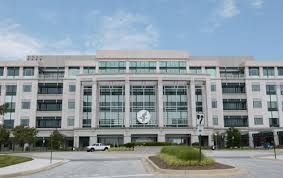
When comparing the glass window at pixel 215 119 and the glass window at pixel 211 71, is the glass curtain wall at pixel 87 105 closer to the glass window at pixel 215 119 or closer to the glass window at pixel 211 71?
the glass window at pixel 215 119

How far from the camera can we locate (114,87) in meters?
71.9

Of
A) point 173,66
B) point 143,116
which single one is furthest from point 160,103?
point 173,66

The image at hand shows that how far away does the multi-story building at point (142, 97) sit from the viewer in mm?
69375


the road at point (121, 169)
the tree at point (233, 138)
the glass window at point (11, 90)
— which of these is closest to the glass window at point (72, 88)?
the glass window at point (11, 90)

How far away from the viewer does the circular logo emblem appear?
69.0 metres

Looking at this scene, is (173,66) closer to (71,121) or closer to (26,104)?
(71,121)

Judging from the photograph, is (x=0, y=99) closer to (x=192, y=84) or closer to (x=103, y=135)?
(x=103, y=135)

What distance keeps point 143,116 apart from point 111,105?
750 cm

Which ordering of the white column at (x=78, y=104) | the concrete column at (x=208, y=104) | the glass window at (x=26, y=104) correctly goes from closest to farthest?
the white column at (x=78, y=104)
the concrete column at (x=208, y=104)
the glass window at (x=26, y=104)

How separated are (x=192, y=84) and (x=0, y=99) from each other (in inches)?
1700

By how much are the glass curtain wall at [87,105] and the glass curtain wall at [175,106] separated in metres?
16.3

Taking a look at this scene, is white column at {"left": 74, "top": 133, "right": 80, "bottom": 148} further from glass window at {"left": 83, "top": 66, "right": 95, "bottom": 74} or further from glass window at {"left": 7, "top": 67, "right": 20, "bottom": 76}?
glass window at {"left": 7, "top": 67, "right": 20, "bottom": 76}

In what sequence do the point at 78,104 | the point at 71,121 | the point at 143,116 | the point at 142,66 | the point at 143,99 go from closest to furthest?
the point at 143,116 → the point at 78,104 → the point at 143,99 → the point at 71,121 → the point at 142,66

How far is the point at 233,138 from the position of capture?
6612cm
